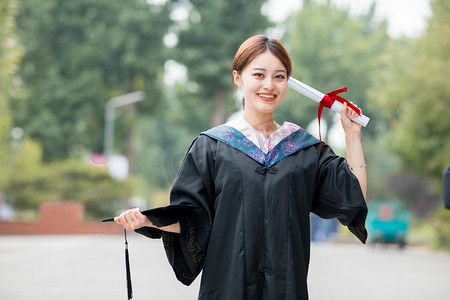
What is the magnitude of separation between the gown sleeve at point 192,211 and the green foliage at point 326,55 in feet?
150

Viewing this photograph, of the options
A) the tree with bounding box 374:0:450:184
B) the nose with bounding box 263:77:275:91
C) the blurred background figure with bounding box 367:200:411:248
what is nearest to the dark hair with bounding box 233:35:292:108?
the nose with bounding box 263:77:275:91

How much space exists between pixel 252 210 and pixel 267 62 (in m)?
0.73

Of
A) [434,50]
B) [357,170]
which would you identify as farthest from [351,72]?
[357,170]

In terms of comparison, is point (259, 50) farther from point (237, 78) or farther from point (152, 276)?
point (152, 276)

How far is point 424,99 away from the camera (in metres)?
21.5

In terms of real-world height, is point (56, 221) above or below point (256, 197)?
above

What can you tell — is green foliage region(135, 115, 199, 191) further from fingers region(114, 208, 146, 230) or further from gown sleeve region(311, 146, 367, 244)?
fingers region(114, 208, 146, 230)

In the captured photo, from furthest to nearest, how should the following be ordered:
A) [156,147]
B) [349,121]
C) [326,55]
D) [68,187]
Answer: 1. [156,147]
2. [326,55]
3. [68,187]
4. [349,121]

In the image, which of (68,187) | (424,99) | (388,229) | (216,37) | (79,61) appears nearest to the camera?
(424,99)

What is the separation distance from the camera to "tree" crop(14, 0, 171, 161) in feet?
131

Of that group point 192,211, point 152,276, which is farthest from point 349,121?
point 152,276

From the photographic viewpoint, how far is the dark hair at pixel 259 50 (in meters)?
3.64

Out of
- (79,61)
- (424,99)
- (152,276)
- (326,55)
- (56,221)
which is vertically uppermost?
(326,55)

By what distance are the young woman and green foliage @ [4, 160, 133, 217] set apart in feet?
93.3
